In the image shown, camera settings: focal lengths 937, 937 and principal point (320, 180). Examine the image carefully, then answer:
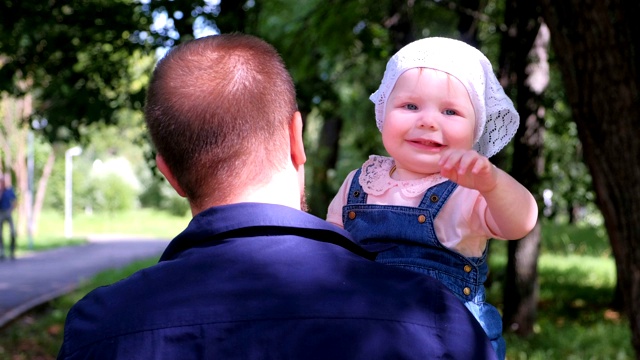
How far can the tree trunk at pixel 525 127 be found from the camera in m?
8.99

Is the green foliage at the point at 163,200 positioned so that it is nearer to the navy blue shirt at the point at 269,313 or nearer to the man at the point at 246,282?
the man at the point at 246,282

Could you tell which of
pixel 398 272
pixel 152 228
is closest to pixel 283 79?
pixel 398 272

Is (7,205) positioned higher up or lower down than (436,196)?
lower down

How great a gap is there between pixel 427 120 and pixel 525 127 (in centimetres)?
776

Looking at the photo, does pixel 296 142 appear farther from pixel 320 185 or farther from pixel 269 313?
pixel 320 185

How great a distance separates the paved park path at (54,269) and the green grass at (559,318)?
32 cm

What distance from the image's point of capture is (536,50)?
1033 cm

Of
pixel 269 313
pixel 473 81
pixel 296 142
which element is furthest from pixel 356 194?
pixel 269 313

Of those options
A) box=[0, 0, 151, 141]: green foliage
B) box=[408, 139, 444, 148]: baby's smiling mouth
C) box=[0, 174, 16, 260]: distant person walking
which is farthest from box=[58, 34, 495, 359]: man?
box=[0, 174, 16, 260]: distant person walking

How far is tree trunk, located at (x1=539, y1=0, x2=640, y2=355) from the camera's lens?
15.5 feet

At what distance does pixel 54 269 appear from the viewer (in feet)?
65.6

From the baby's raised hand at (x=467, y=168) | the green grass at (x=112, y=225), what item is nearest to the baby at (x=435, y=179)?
the baby's raised hand at (x=467, y=168)

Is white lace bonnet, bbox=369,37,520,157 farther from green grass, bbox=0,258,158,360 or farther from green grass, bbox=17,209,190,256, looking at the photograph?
green grass, bbox=17,209,190,256

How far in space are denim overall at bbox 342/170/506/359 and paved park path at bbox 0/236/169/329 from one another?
11075mm
